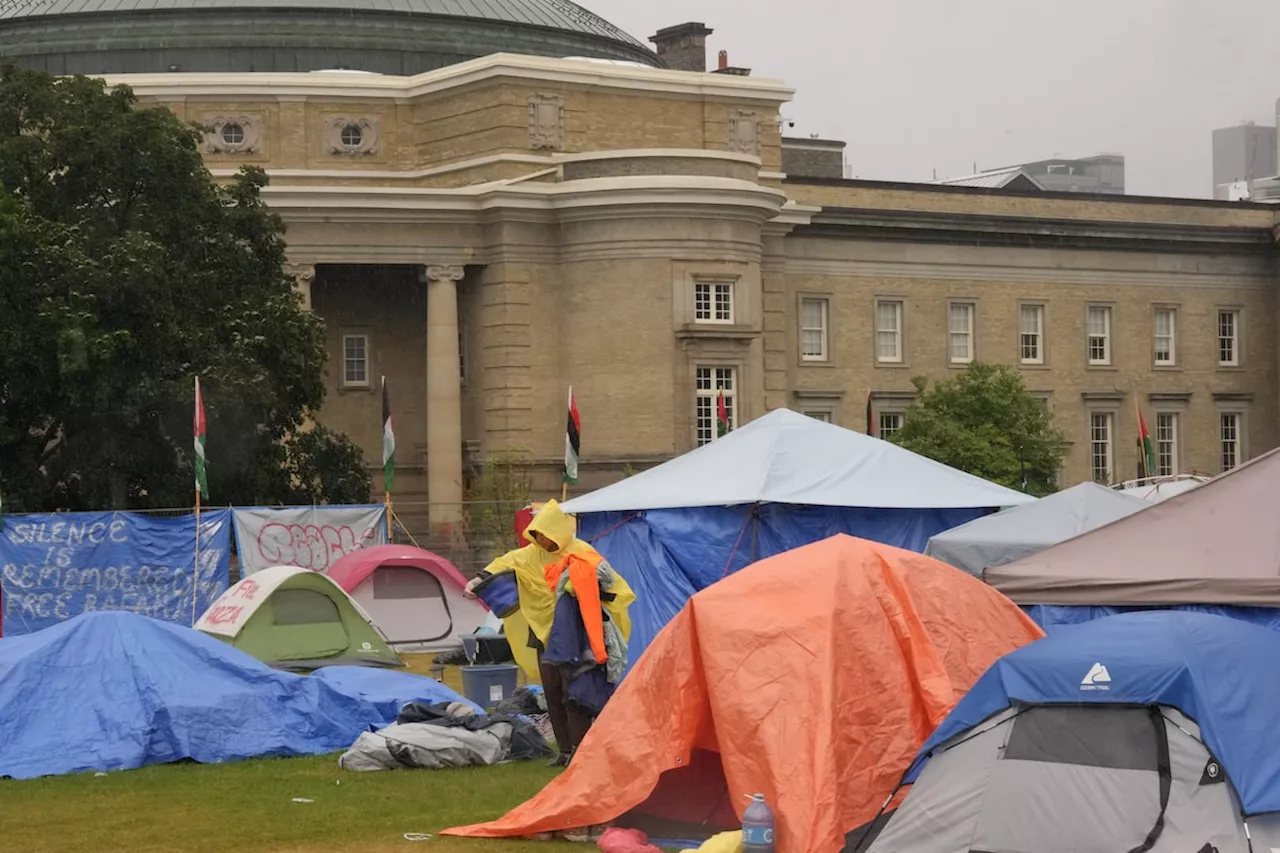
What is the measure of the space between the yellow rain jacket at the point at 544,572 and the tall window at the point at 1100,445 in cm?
4687

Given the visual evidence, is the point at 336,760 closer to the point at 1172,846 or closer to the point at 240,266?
the point at 1172,846

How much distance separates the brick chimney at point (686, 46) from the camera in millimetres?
64688

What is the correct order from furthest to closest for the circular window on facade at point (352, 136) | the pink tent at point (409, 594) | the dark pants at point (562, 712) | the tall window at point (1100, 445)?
1. the tall window at point (1100, 445)
2. the circular window on facade at point (352, 136)
3. the pink tent at point (409, 594)
4. the dark pants at point (562, 712)

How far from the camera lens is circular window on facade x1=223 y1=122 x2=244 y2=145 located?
53688 mm

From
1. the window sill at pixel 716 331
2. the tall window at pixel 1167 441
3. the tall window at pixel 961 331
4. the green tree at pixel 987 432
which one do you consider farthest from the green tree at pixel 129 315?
the tall window at pixel 1167 441

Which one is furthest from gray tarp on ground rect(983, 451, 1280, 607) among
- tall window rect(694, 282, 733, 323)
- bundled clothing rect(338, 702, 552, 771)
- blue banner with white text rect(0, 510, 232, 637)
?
tall window rect(694, 282, 733, 323)

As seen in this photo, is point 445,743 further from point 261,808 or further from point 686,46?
point 686,46

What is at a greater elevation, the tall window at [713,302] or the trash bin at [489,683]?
the tall window at [713,302]

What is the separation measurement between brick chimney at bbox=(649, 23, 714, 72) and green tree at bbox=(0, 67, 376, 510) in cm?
2675

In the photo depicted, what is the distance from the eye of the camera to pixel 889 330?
193 ft

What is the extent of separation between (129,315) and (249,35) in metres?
21.6

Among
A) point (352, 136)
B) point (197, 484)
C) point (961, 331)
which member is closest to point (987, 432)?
point (961, 331)

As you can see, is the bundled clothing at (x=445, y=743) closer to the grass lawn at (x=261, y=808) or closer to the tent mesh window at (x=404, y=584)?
the grass lawn at (x=261, y=808)

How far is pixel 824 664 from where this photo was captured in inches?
496
